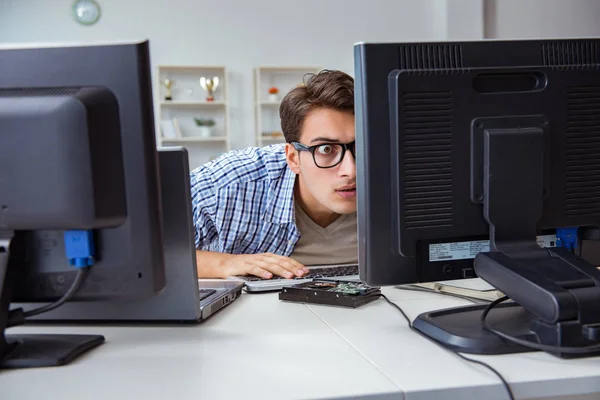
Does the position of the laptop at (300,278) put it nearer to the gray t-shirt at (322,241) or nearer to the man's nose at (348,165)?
the man's nose at (348,165)

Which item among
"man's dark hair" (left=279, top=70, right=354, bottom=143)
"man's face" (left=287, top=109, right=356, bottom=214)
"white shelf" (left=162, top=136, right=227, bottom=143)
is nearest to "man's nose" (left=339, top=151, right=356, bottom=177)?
"man's face" (left=287, top=109, right=356, bottom=214)

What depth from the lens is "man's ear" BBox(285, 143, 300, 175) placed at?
1832 millimetres

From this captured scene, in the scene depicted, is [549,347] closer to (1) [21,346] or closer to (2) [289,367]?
(2) [289,367]

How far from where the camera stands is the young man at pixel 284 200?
177 cm

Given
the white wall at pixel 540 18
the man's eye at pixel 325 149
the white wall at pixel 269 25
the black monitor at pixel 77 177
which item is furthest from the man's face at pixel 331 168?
the white wall at pixel 540 18

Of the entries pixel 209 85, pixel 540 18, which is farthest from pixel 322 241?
pixel 540 18

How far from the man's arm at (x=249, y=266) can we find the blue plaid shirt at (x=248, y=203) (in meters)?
0.27

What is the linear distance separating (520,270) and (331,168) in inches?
33.3

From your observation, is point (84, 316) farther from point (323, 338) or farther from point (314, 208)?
point (314, 208)

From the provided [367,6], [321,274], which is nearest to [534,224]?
[321,274]

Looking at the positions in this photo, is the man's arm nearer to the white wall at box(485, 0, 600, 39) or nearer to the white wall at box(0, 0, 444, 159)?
the white wall at box(0, 0, 444, 159)

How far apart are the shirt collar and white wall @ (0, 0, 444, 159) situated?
3.43 m

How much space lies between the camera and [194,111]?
17.5 ft

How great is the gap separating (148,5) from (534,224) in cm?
480
